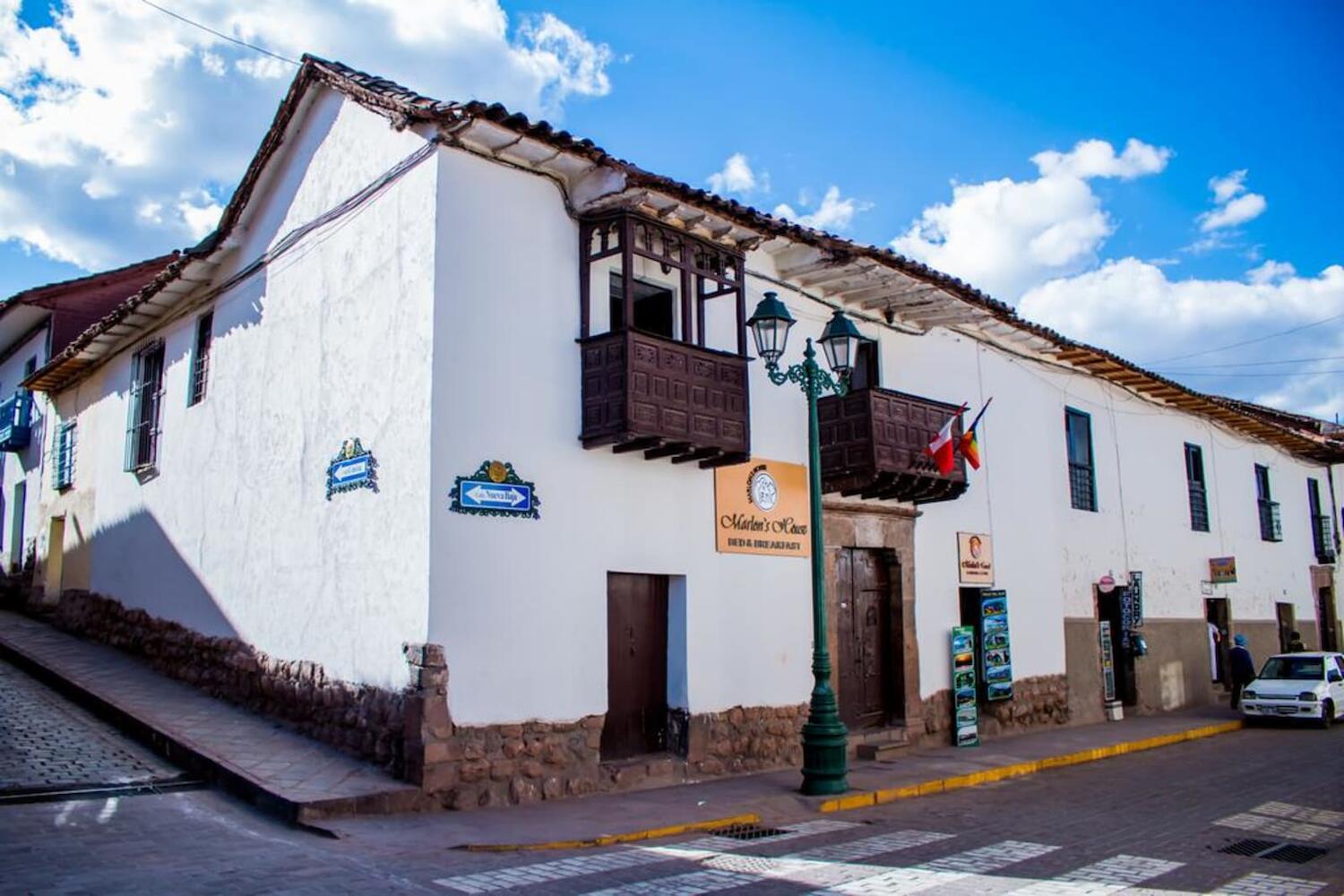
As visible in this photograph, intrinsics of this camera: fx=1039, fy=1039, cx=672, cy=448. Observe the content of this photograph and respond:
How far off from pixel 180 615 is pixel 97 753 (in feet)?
12.7

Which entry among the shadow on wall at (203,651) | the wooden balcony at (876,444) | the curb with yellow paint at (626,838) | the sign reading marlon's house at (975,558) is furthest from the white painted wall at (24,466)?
the sign reading marlon's house at (975,558)

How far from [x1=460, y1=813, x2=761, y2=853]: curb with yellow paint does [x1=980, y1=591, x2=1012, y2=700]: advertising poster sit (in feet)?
21.8

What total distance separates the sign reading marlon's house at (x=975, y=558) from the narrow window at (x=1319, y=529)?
15.0 metres

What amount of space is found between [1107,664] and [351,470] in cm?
1325

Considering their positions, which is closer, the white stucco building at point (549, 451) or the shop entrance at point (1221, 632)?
the white stucco building at point (549, 451)

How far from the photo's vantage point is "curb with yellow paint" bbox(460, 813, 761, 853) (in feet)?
23.7

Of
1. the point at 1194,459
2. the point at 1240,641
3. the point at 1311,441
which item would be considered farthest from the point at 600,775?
the point at 1311,441

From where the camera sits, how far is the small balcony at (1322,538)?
25000 mm

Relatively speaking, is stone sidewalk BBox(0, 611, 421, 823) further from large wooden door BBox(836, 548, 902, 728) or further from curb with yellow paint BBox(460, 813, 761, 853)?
large wooden door BBox(836, 548, 902, 728)

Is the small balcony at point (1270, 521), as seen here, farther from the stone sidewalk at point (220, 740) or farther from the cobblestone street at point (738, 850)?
the stone sidewalk at point (220, 740)

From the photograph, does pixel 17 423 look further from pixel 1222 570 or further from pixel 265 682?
pixel 1222 570

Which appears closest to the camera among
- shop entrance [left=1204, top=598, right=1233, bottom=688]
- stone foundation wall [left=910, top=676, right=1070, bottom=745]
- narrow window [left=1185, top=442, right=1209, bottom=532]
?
stone foundation wall [left=910, top=676, right=1070, bottom=745]

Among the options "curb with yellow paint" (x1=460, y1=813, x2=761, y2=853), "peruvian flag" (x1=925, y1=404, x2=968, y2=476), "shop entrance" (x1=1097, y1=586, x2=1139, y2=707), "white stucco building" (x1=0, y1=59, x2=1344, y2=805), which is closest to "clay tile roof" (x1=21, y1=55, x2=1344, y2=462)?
A: "white stucco building" (x1=0, y1=59, x2=1344, y2=805)

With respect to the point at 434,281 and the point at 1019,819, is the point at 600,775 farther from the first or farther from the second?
the point at 434,281
